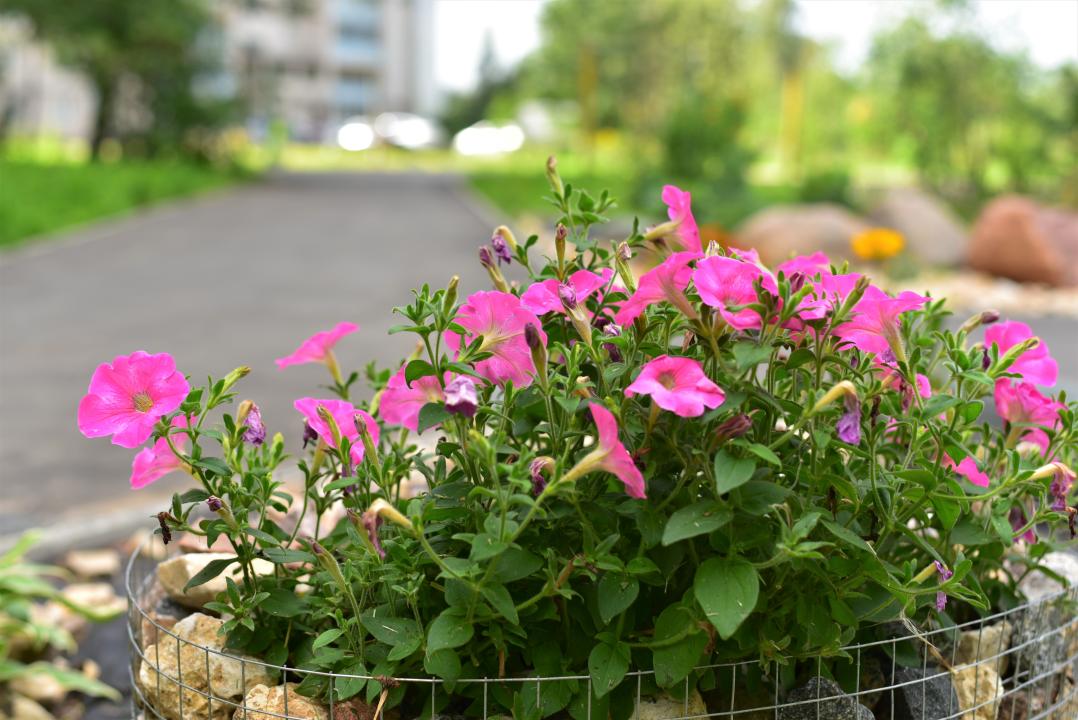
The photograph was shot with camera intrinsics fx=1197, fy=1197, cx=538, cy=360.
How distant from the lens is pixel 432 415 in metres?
1.49

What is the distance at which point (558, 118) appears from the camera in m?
50.8

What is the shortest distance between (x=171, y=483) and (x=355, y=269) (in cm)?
719

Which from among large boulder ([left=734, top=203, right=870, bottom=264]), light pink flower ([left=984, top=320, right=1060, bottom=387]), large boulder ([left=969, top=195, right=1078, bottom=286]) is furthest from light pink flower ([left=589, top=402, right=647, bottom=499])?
large boulder ([left=969, top=195, right=1078, bottom=286])

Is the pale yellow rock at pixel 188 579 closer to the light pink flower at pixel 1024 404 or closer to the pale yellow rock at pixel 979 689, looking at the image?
the pale yellow rock at pixel 979 689

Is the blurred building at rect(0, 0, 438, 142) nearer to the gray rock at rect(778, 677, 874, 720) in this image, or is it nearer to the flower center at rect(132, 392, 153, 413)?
the flower center at rect(132, 392, 153, 413)

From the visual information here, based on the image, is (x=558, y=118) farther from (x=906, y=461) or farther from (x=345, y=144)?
Answer: (x=906, y=461)

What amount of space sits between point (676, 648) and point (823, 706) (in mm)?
259

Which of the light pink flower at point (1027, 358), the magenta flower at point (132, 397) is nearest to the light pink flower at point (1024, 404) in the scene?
the light pink flower at point (1027, 358)

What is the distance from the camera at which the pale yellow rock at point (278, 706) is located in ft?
5.15

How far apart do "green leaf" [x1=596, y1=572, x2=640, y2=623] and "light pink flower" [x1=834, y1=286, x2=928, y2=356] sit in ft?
1.34

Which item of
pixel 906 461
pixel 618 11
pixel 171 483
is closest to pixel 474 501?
pixel 906 461

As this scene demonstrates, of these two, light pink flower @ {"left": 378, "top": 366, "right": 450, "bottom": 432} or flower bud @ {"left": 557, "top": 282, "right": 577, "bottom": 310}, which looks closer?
flower bud @ {"left": 557, "top": 282, "right": 577, "bottom": 310}

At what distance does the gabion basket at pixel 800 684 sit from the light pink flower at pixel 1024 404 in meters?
0.27

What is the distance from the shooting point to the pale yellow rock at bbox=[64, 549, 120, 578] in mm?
3531
